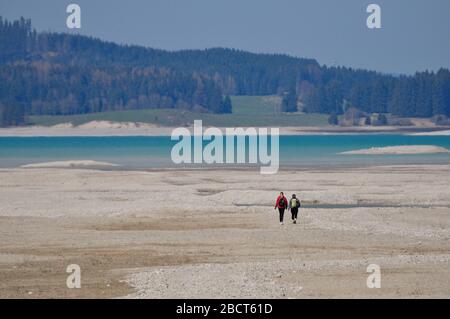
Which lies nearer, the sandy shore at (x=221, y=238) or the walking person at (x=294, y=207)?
the sandy shore at (x=221, y=238)

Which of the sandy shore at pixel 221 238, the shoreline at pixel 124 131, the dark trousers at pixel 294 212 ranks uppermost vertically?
the dark trousers at pixel 294 212

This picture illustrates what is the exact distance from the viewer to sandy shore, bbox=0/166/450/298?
2098cm

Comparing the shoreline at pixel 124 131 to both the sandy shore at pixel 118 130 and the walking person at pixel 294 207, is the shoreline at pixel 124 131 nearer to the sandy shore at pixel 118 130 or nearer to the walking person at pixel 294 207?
the sandy shore at pixel 118 130

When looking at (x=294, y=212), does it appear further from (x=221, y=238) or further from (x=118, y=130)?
(x=118, y=130)

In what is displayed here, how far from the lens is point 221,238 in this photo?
29047 millimetres

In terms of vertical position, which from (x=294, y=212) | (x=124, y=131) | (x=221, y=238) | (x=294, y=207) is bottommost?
(x=124, y=131)

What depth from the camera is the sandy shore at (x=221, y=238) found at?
21.0 m

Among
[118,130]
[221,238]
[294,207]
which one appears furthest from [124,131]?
[221,238]

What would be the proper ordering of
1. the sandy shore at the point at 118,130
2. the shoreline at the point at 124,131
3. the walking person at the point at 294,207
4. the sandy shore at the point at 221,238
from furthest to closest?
the sandy shore at the point at 118,130
the shoreline at the point at 124,131
the walking person at the point at 294,207
the sandy shore at the point at 221,238

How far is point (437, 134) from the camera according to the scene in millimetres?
143375

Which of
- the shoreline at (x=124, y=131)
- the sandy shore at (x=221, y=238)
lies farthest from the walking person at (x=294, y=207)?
the shoreline at (x=124, y=131)

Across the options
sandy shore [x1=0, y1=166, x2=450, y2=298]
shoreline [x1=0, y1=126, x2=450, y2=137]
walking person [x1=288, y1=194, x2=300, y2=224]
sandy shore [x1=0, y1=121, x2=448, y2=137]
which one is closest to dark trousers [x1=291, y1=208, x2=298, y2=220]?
walking person [x1=288, y1=194, x2=300, y2=224]
